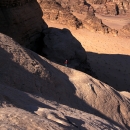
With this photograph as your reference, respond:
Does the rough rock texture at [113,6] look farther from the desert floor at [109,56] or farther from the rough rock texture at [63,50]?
the rough rock texture at [63,50]

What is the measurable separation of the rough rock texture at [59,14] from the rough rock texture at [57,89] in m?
12.7

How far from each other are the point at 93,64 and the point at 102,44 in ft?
13.8

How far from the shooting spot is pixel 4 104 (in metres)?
3.46

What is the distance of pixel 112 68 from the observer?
13281 millimetres

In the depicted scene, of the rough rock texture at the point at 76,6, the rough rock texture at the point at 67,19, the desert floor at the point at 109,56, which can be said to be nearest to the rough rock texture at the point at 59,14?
the rough rock texture at the point at 67,19

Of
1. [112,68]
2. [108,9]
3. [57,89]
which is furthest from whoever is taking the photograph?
[108,9]

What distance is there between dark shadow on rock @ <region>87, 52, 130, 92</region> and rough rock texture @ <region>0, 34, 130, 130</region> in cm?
517

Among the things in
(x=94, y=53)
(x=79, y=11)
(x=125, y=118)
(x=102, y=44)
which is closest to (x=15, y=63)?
(x=125, y=118)

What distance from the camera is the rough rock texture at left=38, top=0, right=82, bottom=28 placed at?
19094 mm

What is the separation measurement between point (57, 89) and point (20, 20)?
4.84 metres

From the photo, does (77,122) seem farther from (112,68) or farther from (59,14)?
(59,14)

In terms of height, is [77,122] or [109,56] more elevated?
[77,122]

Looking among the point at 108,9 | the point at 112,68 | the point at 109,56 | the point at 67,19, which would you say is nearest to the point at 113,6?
the point at 108,9

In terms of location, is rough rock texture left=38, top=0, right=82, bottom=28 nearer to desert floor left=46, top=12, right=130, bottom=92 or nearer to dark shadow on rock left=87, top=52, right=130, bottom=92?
desert floor left=46, top=12, right=130, bottom=92
